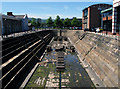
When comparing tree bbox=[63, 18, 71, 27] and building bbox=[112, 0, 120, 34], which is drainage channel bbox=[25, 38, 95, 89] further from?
tree bbox=[63, 18, 71, 27]

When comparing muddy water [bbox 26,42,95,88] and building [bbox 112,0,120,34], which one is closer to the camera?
muddy water [bbox 26,42,95,88]

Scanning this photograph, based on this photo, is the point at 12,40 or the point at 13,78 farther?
the point at 12,40

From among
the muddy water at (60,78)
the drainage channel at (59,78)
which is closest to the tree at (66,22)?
the drainage channel at (59,78)

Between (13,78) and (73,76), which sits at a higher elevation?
(13,78)

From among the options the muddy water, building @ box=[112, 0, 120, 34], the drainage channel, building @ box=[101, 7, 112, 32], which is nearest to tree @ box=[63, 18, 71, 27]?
building @ box=[101, 7, 112, 32]

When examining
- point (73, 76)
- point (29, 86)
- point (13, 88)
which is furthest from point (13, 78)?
point (73, 76)

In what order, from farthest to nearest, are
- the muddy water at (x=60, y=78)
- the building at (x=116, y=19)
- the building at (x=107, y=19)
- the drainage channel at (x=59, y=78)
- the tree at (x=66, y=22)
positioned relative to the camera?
1. the tree at (x=66, y=22)
2. the building at (x=107, y=19)
3. the building at (x=116, y=19)
4. the muddy water at (x=60, y=78)
5. the drainage channel at (x=59, y=78)

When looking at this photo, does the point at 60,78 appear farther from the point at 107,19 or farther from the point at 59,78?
the point at 107,19

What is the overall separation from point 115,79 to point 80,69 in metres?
9.15

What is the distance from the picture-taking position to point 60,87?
16.5 metres

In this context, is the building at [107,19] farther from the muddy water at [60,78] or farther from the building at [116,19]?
the muddy water at [60,78]

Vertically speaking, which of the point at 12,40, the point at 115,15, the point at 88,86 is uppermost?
the point at 115,15

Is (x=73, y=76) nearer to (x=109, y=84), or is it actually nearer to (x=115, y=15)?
(x=109, y=84)

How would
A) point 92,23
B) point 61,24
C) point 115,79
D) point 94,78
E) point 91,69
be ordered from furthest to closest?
point 61,24 < point 92,23 < point 91,69 < point 94,78 < point 115,79
